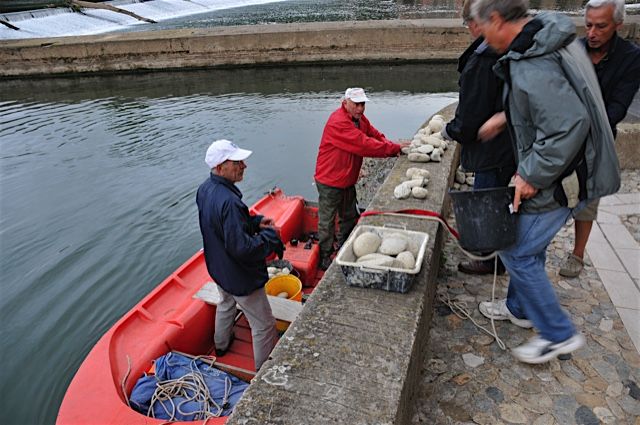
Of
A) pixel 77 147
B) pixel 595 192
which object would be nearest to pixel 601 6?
pixel 595 192

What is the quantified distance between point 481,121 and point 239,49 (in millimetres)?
18829

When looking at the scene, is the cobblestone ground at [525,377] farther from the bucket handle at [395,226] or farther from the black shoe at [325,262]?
the black shoe at [325,262]

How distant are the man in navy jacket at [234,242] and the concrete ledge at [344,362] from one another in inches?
32.5

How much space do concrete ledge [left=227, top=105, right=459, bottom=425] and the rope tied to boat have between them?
1.24m

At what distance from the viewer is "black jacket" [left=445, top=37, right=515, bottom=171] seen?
7.72ft

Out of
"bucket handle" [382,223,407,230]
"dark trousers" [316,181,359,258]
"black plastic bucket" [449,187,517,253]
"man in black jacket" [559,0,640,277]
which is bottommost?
"dark trousers" [316,181,359,258]

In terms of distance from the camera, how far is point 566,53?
6.15 feet

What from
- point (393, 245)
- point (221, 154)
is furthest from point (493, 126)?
point (221, 154)

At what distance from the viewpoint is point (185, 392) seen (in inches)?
123

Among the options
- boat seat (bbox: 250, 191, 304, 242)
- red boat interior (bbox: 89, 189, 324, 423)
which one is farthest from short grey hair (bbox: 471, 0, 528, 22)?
boat seat (bbox: 250, 191, 304, 242)

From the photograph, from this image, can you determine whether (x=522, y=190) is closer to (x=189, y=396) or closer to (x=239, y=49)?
(x=189, y=396)

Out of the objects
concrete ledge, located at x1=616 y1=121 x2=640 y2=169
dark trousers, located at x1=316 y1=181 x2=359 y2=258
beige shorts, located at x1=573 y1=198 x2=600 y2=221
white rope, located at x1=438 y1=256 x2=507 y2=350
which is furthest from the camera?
concrete ledge, located at x1=616 y1=121 x2=640 y2=169

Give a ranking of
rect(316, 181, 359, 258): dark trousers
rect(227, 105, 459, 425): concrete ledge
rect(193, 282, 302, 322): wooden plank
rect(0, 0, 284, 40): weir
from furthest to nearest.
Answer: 1. rect(0, 0, 284, 40): weir
2. rect(316, 181, 359, 258): dark trousers
3. rect(193, 282, 302, 322): wooden plank
4. rect(227, 105, 459, 425): concrete ledge

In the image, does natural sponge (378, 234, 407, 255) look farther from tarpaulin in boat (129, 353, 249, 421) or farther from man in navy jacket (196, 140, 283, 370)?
tarpaulin in boat (129, 353, 249, 421)
